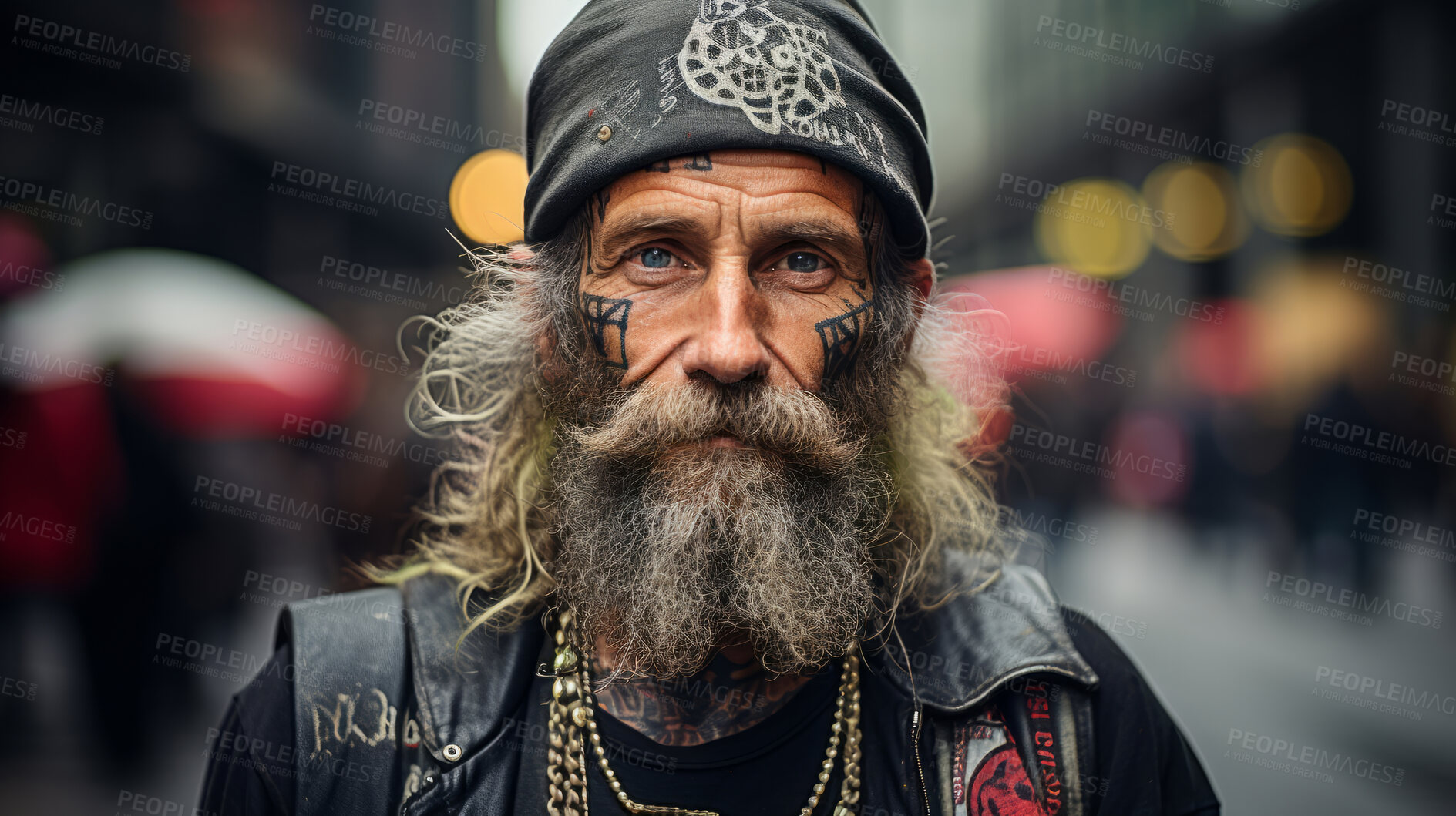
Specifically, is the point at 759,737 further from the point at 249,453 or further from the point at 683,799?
the point at 249,453

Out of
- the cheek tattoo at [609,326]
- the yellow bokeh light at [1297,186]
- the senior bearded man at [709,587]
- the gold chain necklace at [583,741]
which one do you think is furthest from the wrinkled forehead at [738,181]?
the yellow bokeh light at [1297,186]

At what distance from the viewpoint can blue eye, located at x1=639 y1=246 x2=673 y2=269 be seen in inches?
68.9

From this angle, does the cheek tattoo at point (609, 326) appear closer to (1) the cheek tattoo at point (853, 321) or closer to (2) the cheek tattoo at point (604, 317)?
(2) the cheek tattoo at point (604, 317)

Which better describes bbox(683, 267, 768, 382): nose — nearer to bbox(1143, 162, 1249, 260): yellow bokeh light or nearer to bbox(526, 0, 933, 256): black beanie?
bbox(526, 0, 933, 256): black beanie

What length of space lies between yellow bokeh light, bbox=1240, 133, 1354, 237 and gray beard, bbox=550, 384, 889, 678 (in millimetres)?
12445

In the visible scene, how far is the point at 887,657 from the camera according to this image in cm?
184

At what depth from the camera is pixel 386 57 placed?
15.2 m

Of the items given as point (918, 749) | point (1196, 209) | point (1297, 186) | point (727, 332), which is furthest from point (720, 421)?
point (1196, 209)

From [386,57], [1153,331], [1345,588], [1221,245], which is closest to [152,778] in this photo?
[1345,588]

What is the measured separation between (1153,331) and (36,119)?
55.0 feet

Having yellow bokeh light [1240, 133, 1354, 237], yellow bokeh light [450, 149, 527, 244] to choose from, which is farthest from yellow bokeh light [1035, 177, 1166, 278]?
yellow bokeh light [450, 149, 527, 244]

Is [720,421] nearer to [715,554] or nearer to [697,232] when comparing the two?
[715,554]

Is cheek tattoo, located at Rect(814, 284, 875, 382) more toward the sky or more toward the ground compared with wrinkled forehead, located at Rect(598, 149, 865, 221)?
more toward the ground

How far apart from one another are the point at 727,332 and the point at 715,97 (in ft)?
1.62
